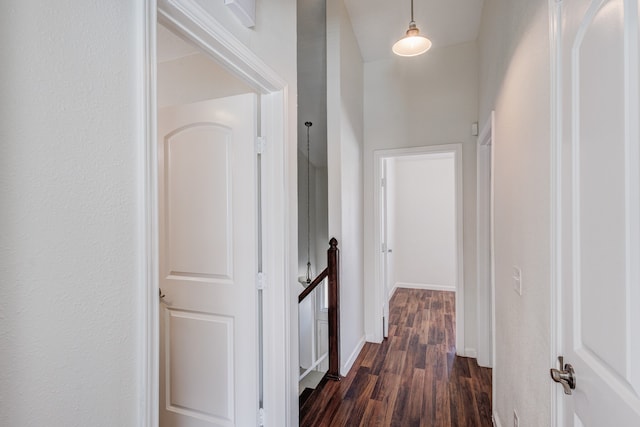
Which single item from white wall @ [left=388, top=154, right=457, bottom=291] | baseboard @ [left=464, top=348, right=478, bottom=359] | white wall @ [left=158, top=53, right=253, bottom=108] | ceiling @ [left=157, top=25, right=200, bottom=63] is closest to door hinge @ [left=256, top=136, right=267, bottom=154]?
white wall @ [left=158, top=53, right=253, bottom=108]

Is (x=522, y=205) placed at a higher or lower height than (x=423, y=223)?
higher

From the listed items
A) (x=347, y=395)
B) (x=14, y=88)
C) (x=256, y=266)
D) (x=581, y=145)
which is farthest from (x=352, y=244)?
(x=14, y=88)

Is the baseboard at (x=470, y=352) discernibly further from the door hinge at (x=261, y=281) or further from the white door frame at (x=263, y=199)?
the door hinge at (x=261, y=281)

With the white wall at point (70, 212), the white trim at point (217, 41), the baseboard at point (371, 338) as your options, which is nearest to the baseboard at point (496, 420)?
the baseboard at point (371, 338)

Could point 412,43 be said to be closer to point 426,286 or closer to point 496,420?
point 496,420

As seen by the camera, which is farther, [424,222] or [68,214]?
[424,222]

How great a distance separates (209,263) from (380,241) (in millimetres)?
2147

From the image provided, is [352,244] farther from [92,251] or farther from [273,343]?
[92,251]

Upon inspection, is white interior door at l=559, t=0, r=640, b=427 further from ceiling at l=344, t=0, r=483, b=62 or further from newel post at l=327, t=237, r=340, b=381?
ceiling at l=344, t=0, r=483, b=62

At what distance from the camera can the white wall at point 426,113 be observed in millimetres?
3078

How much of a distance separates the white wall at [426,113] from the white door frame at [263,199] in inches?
76.3

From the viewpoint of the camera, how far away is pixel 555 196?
3.25ft

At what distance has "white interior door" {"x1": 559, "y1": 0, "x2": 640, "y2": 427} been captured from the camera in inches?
24.1

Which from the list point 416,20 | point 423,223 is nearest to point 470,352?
point 423,223
